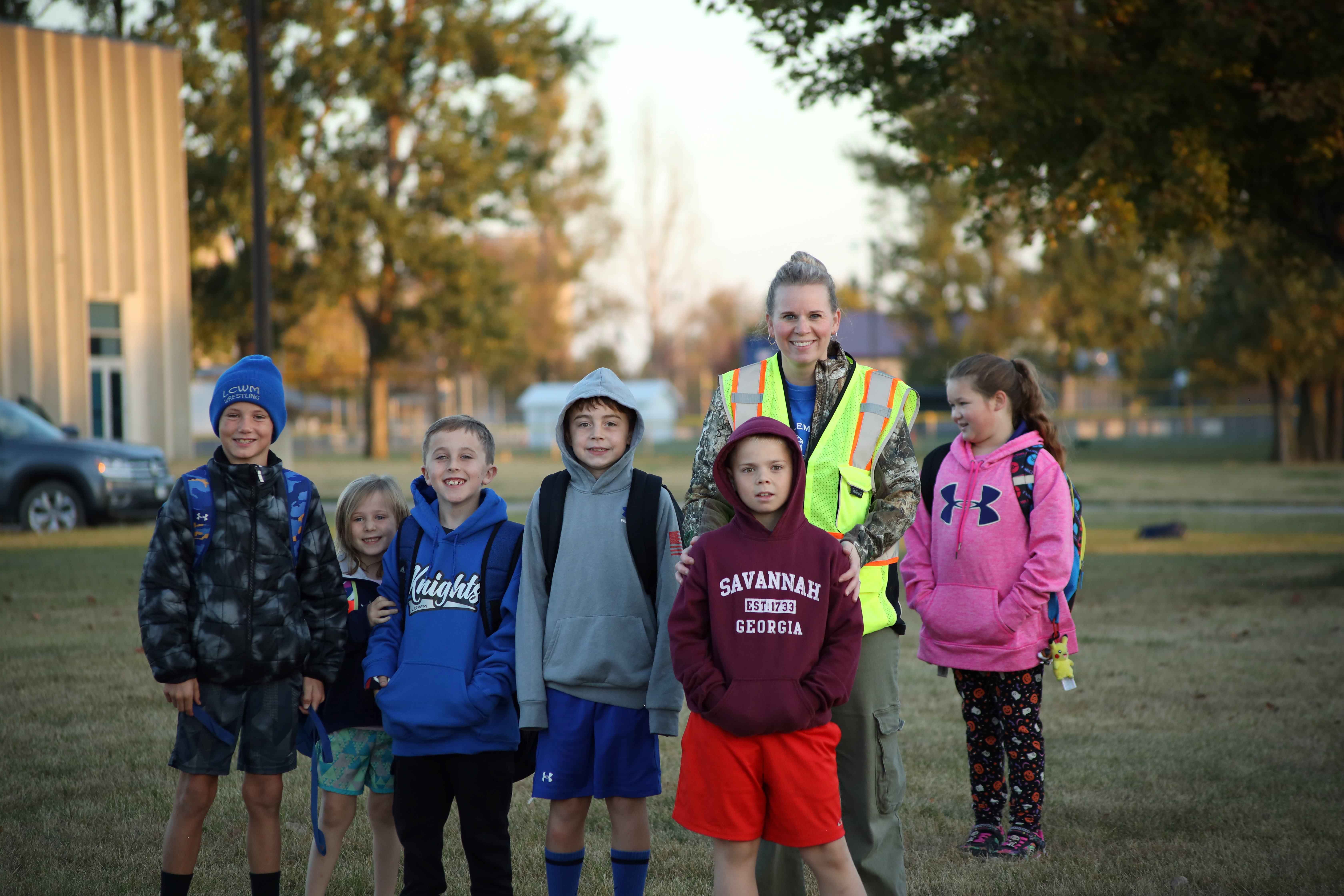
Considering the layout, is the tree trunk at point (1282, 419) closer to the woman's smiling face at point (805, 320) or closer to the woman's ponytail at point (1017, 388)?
the woman's ponytail at point (1017, 388)

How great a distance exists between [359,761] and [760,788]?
1.42m

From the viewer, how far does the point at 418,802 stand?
3.60 metres

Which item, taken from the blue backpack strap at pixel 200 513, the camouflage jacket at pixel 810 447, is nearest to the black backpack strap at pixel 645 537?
the camouflage jacket at pixel 810 447

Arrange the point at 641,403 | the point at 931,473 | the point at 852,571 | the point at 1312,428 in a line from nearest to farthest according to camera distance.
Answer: the point at 852,571 < the point at 931,473 < the point at 1312,428 < the point at 641,403

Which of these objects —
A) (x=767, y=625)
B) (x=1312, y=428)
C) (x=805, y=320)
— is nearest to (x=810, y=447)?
(x=805, y=320)

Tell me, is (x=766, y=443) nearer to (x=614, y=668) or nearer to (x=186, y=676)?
(x=614, y=668)

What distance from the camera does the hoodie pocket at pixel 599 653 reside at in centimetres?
350

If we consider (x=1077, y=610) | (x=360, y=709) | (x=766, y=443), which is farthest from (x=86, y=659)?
(x=1077, y=610)

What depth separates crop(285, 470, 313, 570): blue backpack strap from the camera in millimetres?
3662

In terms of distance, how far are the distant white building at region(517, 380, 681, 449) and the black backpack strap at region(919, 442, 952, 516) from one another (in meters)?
40.8

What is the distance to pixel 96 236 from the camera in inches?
1003

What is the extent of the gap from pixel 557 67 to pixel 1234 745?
122 feet

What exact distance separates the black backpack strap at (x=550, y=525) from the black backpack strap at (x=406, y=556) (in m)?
0.40

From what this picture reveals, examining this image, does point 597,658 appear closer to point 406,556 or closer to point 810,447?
point 406,556
